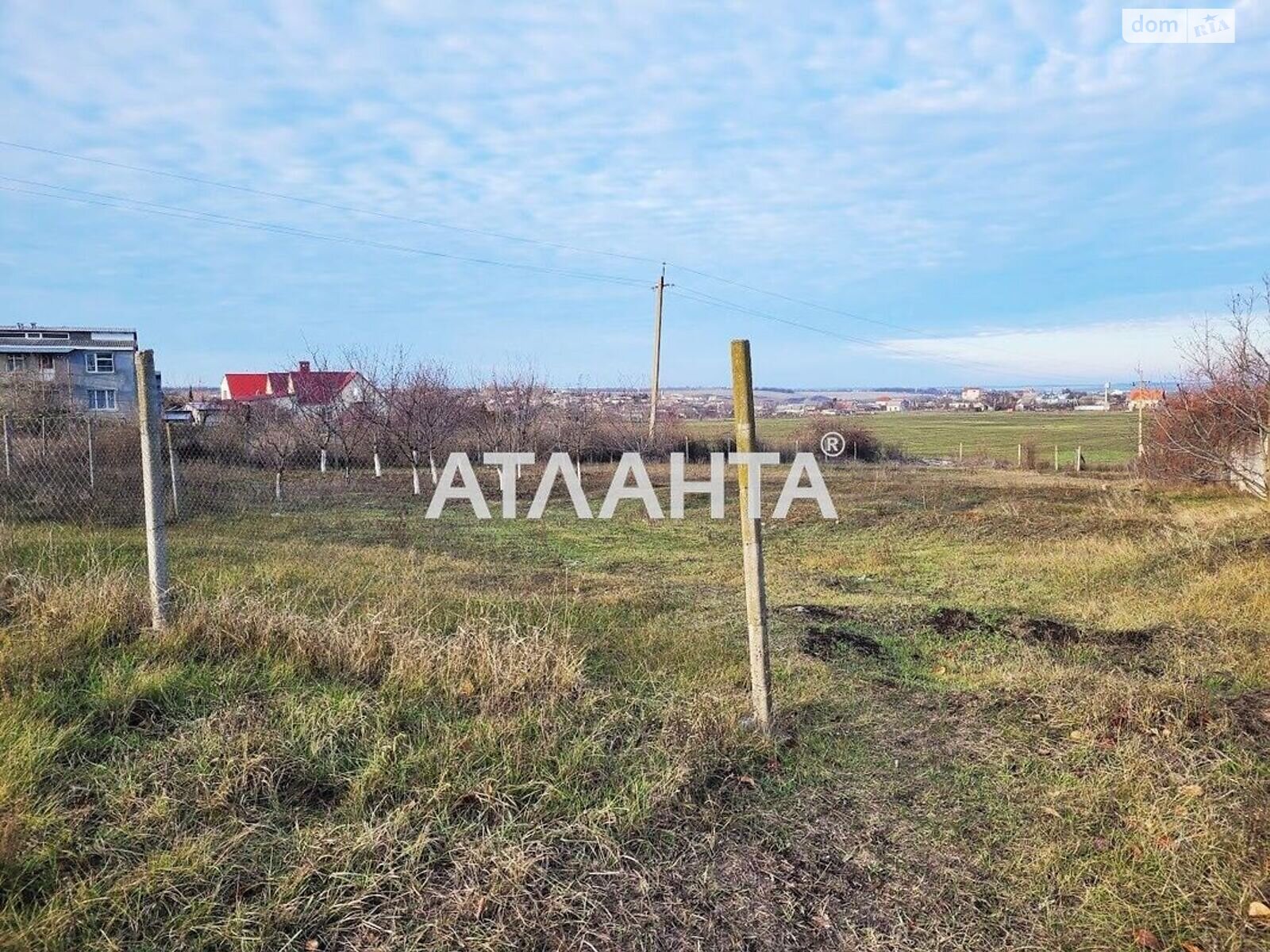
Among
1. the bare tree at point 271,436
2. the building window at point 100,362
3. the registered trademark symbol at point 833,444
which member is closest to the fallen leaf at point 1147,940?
the bare tree at point 271,436

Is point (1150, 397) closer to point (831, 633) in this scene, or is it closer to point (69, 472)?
point (831, 633)

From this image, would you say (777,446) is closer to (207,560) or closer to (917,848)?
(207,560)

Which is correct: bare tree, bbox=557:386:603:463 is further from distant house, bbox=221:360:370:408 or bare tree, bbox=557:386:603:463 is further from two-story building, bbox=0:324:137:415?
two-story building, bbox=0:324:137:415

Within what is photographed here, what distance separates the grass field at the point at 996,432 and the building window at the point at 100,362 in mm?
29423

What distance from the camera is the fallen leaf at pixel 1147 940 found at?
6.82ft

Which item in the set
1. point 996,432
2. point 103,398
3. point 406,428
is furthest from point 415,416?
point 996,432

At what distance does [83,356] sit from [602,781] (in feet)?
143

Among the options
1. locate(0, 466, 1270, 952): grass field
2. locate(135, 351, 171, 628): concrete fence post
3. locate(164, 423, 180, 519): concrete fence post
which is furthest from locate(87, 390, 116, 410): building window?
locate(135, 351, 171, 628): concrete fence post

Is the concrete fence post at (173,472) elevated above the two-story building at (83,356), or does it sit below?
below

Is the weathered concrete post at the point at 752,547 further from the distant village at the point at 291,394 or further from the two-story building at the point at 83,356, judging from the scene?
the two-story building at the point at 83,356

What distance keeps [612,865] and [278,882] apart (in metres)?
0.99

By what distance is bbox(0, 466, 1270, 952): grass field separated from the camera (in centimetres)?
213

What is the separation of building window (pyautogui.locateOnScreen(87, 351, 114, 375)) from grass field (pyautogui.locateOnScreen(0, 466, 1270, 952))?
38.9 meters

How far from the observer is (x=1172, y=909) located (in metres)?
2.20
